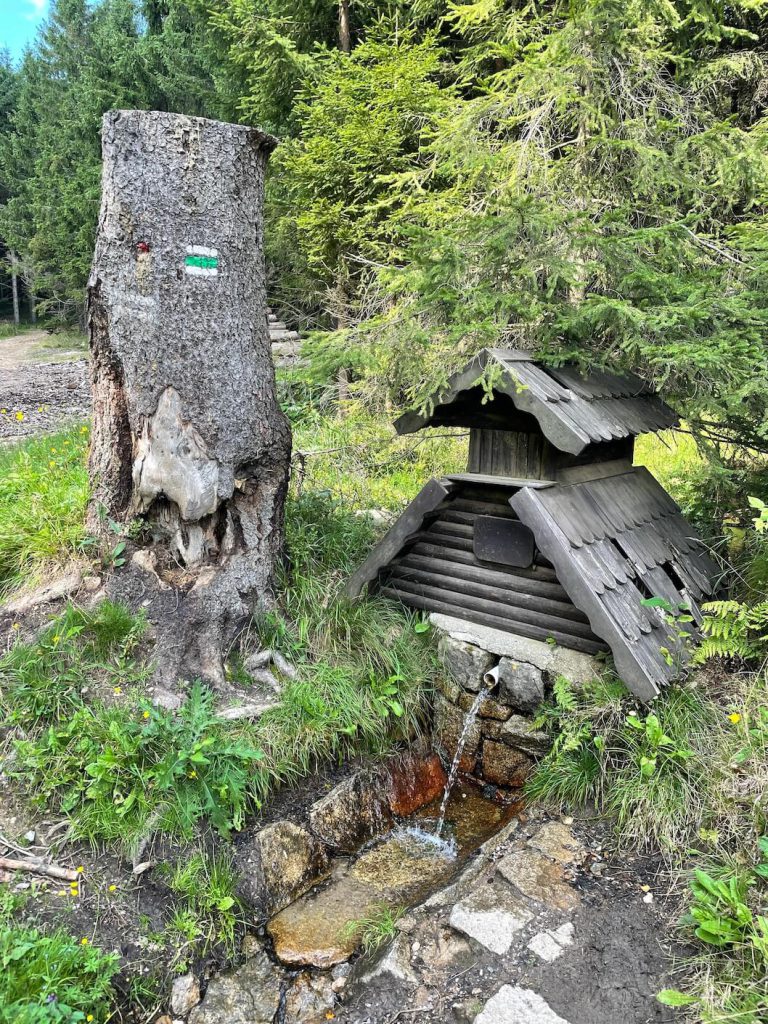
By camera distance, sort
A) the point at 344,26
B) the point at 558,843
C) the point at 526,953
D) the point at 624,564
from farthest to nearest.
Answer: the point at 344,26 → the point at 624,564 → the point at 558,843 → the point at 526,953

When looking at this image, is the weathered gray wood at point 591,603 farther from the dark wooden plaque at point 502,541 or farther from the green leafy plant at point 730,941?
the green leafy plant at point 730,941

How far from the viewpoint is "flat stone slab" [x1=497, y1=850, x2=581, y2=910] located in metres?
2.85

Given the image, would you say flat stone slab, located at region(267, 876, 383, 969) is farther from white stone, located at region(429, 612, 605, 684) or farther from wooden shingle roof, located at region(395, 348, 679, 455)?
wooden shingle roof, located at region(395, 348, 679, 455)

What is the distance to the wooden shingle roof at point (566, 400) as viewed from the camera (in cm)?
330

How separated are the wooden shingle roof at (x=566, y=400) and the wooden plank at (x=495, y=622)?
1.18m

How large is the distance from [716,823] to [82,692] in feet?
10.6

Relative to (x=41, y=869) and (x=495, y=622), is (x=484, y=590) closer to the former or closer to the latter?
(x=495, y=622)

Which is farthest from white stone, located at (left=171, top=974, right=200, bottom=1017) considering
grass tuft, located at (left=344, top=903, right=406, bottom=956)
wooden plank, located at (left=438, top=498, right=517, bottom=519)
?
wooden plank, located at (left=438, top=498, right=517, bottom=519)

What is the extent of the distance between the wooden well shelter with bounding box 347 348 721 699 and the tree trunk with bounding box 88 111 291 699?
0.94 meters

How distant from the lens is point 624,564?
11.9 ft

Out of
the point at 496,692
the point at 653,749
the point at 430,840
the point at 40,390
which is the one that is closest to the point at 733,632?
the point at 653,749

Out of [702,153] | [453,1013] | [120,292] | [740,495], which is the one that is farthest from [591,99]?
[453,1013]

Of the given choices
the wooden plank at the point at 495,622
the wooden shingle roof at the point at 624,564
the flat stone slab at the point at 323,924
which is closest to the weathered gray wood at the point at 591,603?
the wooden shingle roof at the point at 624,564

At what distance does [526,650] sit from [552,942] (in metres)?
1.62
